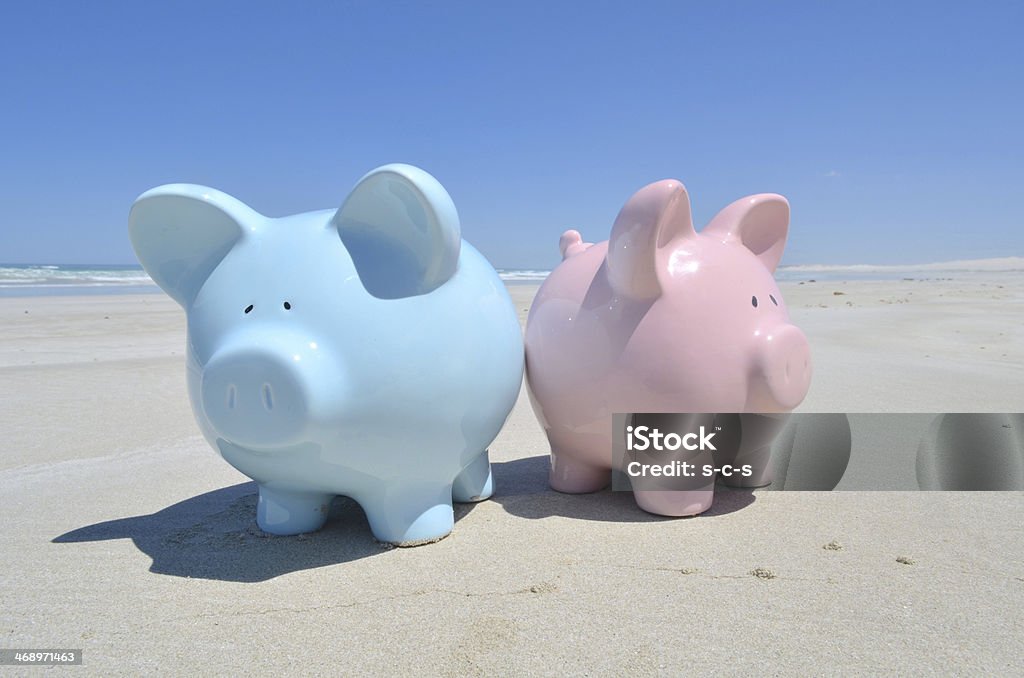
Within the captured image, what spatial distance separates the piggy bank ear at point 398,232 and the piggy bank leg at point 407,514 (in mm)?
912

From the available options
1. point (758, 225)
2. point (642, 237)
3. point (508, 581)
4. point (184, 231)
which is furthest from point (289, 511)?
point (758, 225)

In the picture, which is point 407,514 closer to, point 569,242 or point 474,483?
point 474,483

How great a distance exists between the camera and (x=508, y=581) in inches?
115

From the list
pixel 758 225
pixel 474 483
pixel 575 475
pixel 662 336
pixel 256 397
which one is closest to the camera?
pixel 256 397

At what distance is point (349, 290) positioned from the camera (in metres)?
2.93

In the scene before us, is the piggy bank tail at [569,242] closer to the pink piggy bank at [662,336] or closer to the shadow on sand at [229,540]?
the pink piggy bank at [662,336]

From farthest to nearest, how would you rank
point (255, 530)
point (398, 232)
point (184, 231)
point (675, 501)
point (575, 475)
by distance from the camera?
point (575, 475) → point (675, 501) → point (255, 530) → point (184, 231) → point (398, 232)

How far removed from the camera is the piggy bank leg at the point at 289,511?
3.38 m

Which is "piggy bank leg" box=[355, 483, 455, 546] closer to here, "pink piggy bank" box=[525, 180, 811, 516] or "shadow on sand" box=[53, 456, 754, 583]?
"shadow on sand" box=[53, 456, 754, 583]

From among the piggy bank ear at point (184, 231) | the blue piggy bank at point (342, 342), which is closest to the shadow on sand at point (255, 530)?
the blue piggy bank at point (342, 342)

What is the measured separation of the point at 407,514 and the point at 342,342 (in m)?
0.90

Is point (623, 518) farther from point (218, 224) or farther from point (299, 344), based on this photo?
point (218, 224)

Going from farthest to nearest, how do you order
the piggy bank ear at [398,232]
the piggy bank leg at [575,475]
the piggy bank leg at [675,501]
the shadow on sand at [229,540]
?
1. the piggy bank leg at [575,475]
2. the piggy bank leg at [675,501]
3. the shadow on sand at [229,540]
4. the piggy bank ear at [398,232]

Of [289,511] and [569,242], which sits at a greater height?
[569,242]
